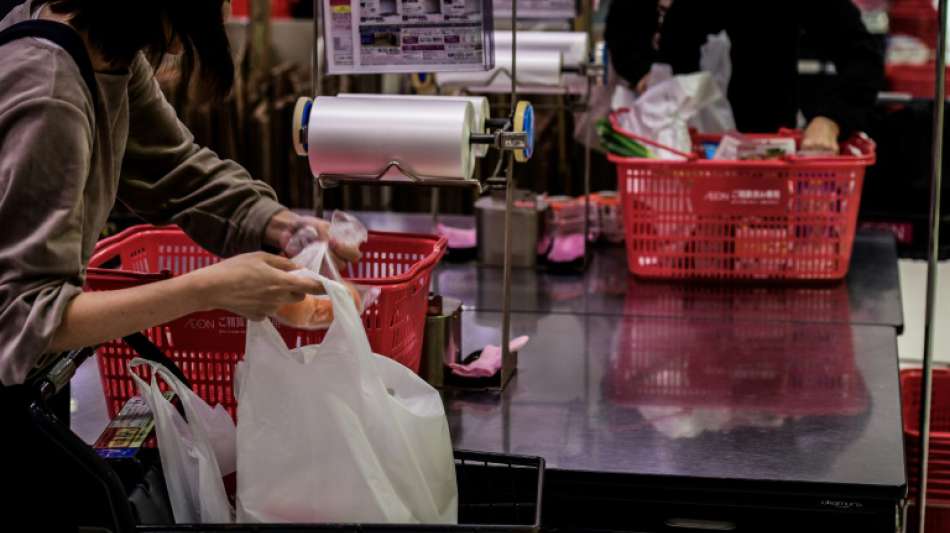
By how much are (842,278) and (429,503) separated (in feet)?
5.81

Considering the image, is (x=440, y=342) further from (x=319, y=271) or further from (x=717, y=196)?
(x=717, y=196)

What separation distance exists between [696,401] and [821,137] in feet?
3.46

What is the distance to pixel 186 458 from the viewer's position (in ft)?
5.57

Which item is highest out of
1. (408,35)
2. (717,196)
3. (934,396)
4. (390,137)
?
(408,35)

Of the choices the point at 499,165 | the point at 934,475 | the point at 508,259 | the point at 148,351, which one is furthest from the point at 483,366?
the point at 934,475

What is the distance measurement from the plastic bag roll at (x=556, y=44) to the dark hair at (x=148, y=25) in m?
1.74

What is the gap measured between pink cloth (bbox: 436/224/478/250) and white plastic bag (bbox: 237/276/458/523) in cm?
169

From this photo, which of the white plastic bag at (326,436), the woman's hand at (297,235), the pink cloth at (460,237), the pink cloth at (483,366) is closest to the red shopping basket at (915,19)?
the pink cloth at (460,237)

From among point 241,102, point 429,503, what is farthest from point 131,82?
point 241,102

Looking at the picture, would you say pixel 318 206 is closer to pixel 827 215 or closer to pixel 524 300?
pixel 524 300

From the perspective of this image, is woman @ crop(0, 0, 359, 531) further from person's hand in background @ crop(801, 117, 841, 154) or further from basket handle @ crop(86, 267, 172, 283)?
person's hand in background @ crop(801, 117, 841, 154)

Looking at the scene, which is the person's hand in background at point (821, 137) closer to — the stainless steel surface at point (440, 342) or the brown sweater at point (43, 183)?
the stainless steel surface at point (440, 342)

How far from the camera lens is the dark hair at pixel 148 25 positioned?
1.48 metres

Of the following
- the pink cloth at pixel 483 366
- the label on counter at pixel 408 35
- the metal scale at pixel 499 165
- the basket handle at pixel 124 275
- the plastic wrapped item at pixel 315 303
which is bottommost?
the pink cloth at pixel 483 366
